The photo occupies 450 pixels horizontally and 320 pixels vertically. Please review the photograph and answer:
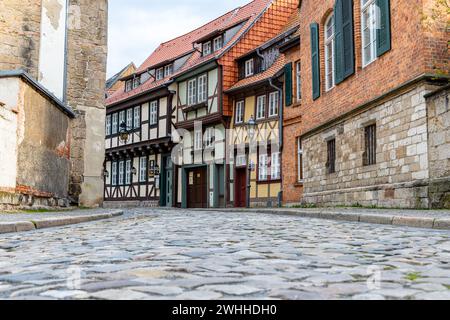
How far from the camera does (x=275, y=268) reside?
373 centimetres

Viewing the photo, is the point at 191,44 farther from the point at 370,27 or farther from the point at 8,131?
the point at 8,131

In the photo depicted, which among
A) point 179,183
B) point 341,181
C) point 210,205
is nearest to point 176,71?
point 179,183

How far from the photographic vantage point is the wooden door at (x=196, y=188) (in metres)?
30.0

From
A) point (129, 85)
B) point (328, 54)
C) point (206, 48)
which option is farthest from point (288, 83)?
point (129, 85)

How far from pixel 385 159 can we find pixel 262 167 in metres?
12.0

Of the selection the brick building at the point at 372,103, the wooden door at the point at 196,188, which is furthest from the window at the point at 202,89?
the brick building at the point at 372,103

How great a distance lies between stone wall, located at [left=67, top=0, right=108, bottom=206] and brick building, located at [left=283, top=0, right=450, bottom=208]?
6.98m

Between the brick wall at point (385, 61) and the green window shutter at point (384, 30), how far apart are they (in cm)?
14

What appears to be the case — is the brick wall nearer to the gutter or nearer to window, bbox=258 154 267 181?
window, bbox=258 154 267 181

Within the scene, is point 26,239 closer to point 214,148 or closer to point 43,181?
point 43,181

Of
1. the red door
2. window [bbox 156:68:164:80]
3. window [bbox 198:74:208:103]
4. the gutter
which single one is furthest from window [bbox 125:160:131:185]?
the gutter

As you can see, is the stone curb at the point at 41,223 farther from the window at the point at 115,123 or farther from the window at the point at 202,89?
the window at the point at 115,123
